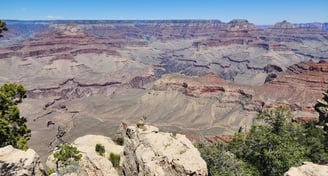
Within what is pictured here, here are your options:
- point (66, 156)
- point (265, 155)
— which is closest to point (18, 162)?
point (66, 156)

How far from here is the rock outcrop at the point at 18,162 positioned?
30.0 metres

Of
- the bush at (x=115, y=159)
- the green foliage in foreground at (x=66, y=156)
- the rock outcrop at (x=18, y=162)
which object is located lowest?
the bush at (x=115, y=159)

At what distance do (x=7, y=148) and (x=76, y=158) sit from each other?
1163 centimetres

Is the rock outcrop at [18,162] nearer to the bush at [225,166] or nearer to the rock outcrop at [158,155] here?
the rock outcrop at [158,155]

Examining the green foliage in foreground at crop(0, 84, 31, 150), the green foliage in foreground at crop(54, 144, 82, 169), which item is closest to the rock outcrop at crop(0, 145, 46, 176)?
the green foliage in foreground at crop(0, 84, 31, 150)

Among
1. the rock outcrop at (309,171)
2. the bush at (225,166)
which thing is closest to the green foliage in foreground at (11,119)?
the bush at (225,166)

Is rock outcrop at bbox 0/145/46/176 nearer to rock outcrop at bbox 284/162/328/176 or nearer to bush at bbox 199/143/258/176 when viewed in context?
bush at bbox 199/143/258/176

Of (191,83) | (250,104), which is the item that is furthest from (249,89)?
(191,83)

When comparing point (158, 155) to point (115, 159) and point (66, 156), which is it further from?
point (115, 159)

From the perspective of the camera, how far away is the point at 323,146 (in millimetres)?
46656

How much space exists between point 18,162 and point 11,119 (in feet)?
12.5

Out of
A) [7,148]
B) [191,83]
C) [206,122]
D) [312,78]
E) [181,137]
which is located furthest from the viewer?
[191,83]

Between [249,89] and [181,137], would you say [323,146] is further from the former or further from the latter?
[249,89]

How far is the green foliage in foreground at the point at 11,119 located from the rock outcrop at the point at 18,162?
72cm
